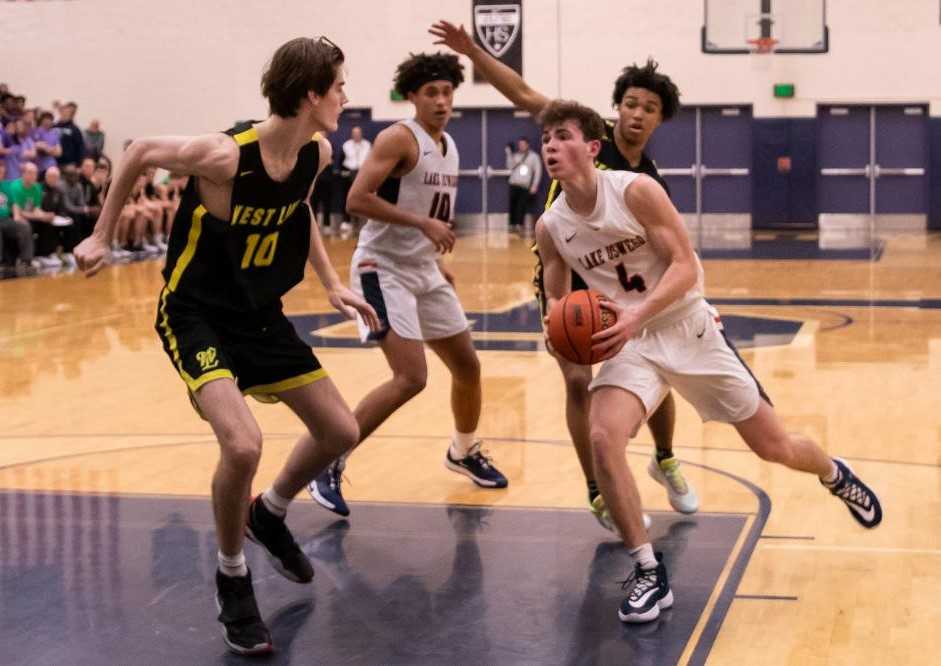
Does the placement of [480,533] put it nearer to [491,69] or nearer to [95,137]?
[491,69]

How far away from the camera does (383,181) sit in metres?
6.54

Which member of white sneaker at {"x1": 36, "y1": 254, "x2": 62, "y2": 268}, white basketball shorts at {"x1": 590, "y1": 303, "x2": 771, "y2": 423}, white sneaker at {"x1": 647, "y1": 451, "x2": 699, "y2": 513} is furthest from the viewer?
white sneaker at {"x1": 36, "y1": 254, "x2": 62, "y2": 268}

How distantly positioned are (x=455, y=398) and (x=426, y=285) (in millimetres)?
523

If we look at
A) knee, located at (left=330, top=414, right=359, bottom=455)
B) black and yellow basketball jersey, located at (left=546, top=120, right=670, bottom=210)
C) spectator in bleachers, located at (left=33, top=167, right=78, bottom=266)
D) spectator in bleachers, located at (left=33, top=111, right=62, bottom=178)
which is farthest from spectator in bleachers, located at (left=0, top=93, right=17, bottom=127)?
knee, located at (left=330, top=414, right=359, bottom=455)

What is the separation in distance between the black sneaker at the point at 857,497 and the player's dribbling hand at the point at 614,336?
1.11 m

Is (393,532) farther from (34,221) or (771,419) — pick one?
(34,221)

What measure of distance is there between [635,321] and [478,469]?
2.02 metres

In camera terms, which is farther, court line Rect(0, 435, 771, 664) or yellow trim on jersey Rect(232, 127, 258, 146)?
yellow trim on jersey Rect(232, 127, 258, 146)

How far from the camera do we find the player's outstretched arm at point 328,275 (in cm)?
496

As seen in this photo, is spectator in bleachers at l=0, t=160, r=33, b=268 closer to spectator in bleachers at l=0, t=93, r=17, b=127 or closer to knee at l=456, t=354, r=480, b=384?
spectator in bleachers at l=0, t=93, r=17, b=127

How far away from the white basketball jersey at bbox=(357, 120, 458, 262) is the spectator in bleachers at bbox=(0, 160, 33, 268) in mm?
11666

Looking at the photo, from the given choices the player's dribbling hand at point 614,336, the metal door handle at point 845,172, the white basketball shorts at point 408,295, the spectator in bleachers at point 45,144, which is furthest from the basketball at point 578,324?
the metal door handle at point 845,172

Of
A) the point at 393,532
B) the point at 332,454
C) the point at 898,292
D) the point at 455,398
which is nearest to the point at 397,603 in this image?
the point at 332,454

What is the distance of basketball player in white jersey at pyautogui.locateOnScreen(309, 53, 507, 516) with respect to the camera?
643cm
